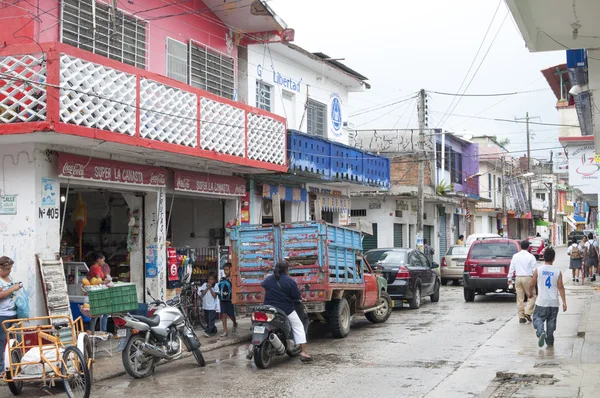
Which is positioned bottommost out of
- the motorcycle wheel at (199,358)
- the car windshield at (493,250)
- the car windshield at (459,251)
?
the motorcycle wheel at (199,358)

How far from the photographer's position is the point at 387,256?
1875 centimetres

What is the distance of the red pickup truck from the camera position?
12.5m

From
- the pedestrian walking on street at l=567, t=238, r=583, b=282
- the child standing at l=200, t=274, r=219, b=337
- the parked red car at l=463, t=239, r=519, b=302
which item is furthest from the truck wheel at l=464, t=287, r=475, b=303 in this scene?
the child standing at l=200, t=274, r=219, b=337

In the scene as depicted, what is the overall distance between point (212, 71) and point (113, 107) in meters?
5.28

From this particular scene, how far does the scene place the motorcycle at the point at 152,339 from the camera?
9680mm

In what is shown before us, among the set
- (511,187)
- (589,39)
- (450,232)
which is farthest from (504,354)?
(511,187)

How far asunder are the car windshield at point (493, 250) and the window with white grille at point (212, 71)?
26.8ft

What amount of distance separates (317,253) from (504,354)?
359 cm

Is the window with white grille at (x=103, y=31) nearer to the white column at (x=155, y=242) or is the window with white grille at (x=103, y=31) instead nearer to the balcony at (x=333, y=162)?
the white column at (x=155, y=242)

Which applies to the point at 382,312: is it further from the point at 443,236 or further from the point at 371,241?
the point at 443,236

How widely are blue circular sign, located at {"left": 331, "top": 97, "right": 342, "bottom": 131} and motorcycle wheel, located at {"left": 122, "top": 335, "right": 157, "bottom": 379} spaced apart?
47.6 ft

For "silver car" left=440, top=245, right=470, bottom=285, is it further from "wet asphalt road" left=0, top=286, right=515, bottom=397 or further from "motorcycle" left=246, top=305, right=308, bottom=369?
"motorcycle" left=246, top=305, right=308, bottom=369

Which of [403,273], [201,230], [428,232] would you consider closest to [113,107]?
[201,230]

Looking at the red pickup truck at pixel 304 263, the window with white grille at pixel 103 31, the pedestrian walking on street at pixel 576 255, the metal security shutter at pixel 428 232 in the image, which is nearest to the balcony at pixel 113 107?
the window with white grille at pixel 103 31
